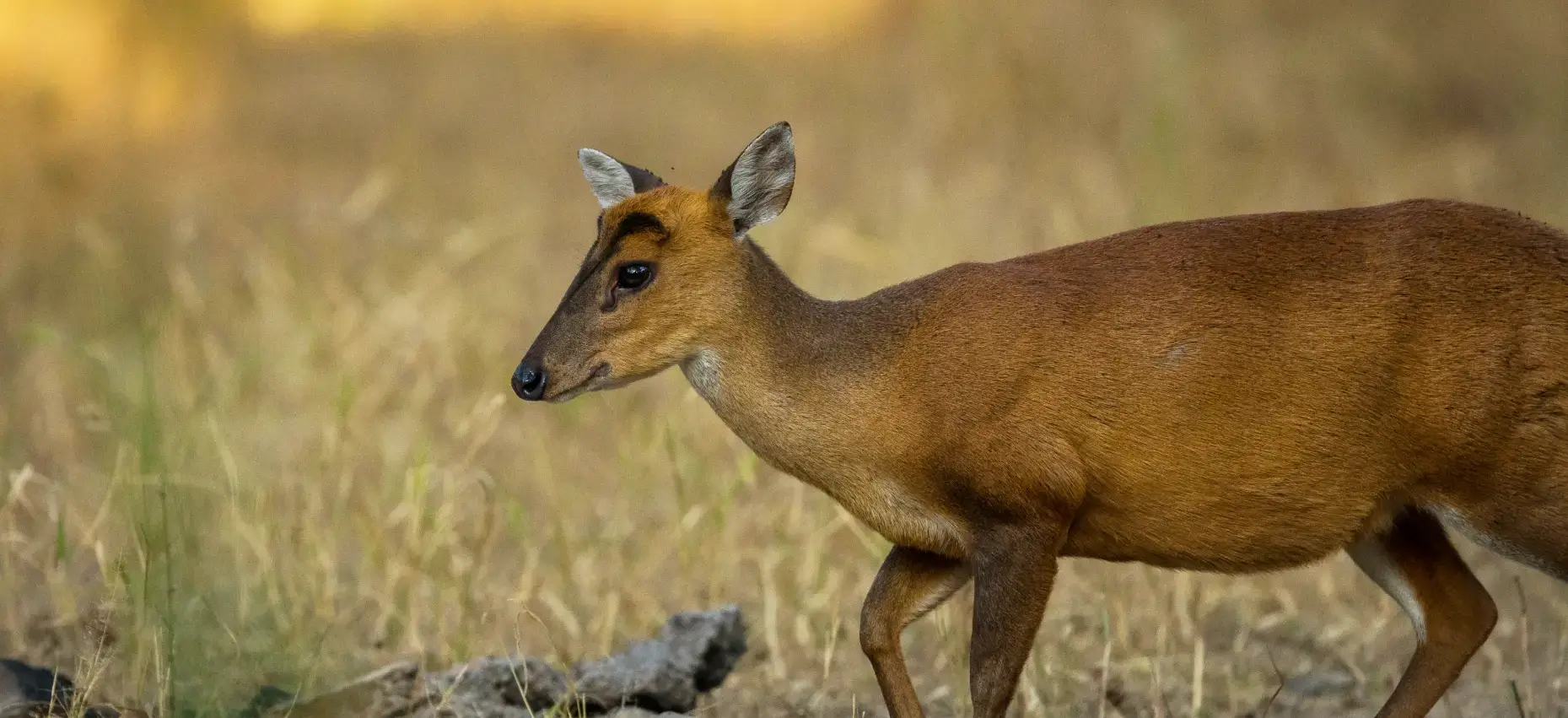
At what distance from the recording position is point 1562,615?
8.20 metres

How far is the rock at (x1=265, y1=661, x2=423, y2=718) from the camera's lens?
243 inches

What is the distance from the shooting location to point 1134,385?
5.89 m

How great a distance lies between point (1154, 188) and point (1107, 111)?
4.58m

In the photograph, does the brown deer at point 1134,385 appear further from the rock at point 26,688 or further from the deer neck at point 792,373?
the rock at point 26,688

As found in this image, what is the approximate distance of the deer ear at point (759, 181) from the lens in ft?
20.0

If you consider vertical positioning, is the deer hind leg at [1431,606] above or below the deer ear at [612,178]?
below

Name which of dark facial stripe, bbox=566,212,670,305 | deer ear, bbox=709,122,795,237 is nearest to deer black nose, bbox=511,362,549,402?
dark facial stripe, bbox=566,212,670,305

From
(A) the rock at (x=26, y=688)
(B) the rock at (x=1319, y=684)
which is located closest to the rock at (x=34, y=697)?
(A) the rock at (x=26, y=688)

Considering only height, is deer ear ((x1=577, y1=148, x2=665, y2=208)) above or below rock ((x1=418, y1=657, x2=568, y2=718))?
above

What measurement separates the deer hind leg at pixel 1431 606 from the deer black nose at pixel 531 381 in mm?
2860

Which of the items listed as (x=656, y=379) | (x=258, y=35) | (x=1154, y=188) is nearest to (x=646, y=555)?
(x=656, y=379)

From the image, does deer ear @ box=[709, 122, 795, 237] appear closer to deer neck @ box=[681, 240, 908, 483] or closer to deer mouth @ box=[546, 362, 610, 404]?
deer neck @ box=[681, 240, 908, 483]

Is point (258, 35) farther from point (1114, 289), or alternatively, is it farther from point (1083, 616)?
point (1114, 289)

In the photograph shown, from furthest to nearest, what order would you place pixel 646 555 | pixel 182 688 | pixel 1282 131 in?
pixel 1282 131 < pixel 646 555 < pixel 182 688
